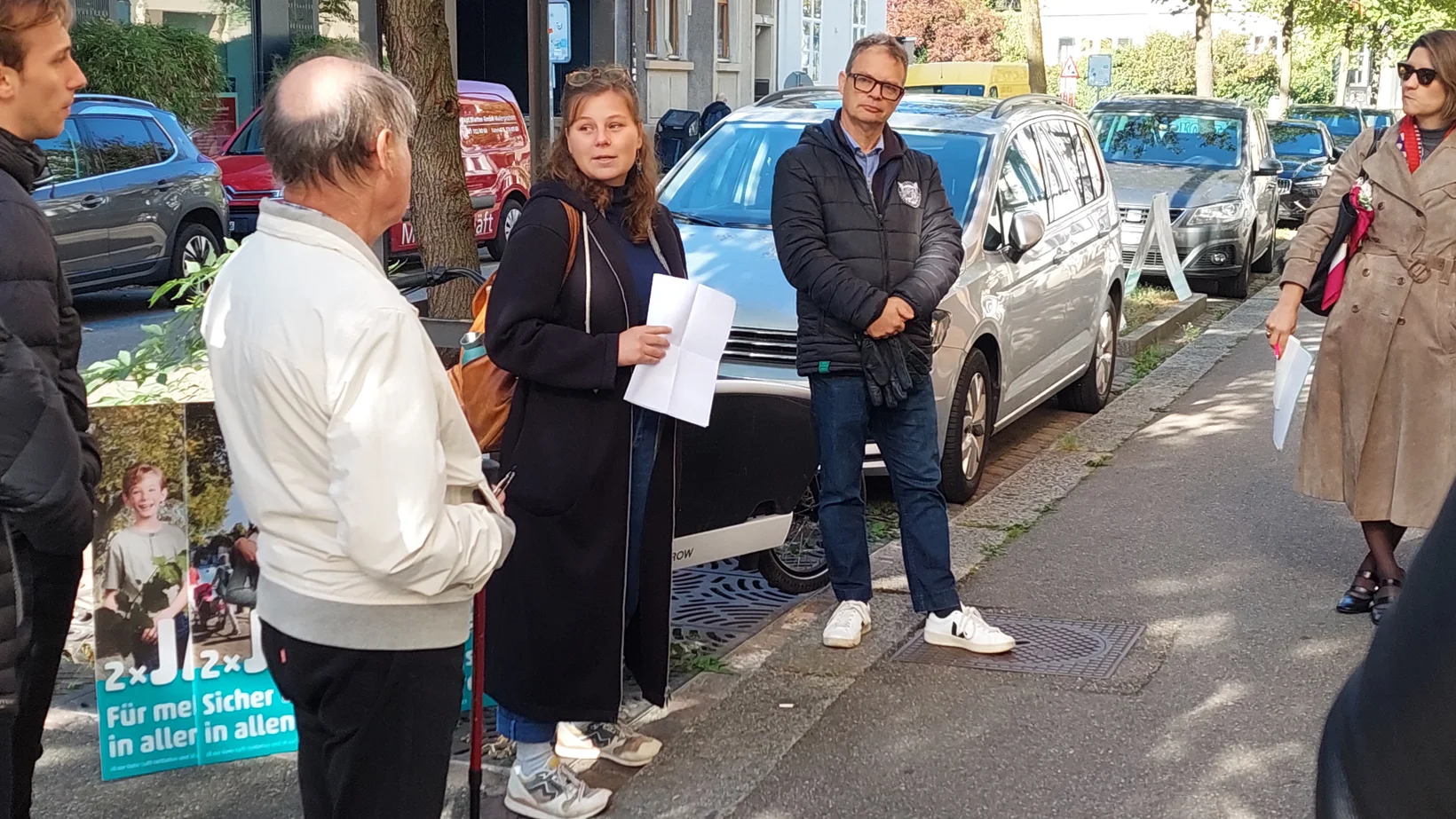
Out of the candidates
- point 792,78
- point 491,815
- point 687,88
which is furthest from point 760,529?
point 687,88

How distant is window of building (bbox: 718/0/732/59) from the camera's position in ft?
124

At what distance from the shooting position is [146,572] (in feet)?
13.2

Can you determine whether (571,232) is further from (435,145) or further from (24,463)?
(435,145)

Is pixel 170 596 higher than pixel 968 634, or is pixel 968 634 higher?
pixel 170 596

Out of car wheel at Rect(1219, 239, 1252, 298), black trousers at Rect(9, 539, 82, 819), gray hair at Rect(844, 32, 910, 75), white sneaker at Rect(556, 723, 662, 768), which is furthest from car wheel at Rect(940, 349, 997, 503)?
car wheel at Rect(1219, 239, 1252, 298)

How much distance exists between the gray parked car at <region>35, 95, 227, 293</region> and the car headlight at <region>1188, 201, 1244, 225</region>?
9.27 metres

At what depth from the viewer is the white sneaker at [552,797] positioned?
156 inches

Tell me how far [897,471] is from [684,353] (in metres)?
1.54

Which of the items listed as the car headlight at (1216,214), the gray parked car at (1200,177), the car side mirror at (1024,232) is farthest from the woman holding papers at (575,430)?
the car headlight at (1216,214)

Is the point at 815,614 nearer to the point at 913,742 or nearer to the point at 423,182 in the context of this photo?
the point at 913,742

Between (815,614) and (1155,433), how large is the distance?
4.15 m

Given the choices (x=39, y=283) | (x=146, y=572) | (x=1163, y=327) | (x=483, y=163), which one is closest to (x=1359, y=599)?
(x=146, y=572)

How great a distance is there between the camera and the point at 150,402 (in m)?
3.97

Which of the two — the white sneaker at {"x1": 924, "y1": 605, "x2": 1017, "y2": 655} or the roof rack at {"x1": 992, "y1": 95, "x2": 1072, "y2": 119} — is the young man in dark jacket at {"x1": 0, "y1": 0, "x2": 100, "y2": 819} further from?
the roof rack at {"x1": 992, "y1": 95, "x2": 1072, "y2": 119}
